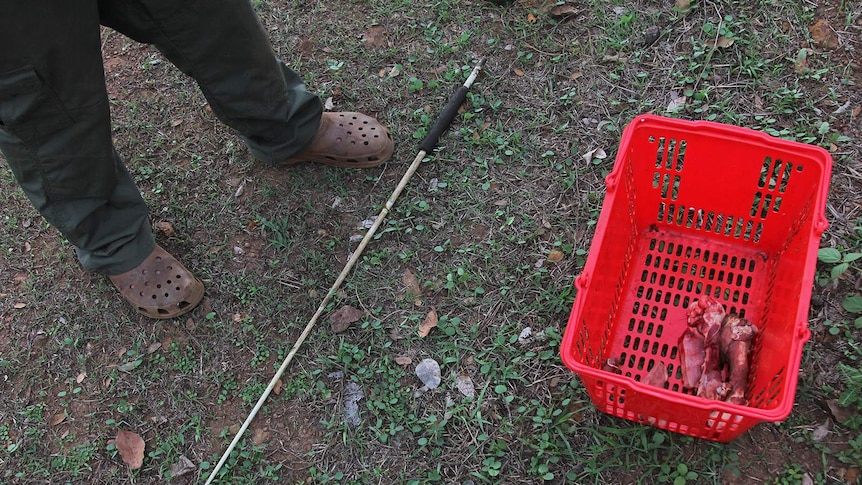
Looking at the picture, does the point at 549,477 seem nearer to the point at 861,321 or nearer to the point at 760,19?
the point at 861,321

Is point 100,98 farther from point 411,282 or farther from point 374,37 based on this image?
point 374,37

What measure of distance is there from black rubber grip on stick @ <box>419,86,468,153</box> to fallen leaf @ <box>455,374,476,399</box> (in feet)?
3.24

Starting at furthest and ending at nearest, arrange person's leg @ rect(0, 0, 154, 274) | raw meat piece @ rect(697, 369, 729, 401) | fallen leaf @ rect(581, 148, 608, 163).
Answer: fallen leaf @ rect(581, 148, 608, 163)
raw meat piece @ rect(697, 369, 729, 401)
person's leg @ rect(0, 0, 154, 274)

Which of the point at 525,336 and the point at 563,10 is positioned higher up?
the point at 563,10

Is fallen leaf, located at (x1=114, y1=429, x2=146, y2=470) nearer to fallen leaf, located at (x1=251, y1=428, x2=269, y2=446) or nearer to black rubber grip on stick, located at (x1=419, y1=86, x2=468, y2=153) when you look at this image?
fallen leaf, located at (x1=251, y1=428, x2=269, y2=446)

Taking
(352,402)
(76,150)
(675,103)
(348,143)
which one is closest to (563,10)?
(675,103)

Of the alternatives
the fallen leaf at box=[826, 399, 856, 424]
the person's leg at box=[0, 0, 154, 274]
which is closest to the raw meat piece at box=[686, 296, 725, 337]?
the fallen leaf at box=[826, 399, 856, 424]

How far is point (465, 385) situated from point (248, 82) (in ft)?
4.33

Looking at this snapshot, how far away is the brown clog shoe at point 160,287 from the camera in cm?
264

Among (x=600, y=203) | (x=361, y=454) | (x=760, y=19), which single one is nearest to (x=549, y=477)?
(x=361, y=454)

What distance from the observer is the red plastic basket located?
195 cm

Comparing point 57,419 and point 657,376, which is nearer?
point 657,376

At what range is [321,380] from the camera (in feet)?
8.15

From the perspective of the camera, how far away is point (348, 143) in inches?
111
